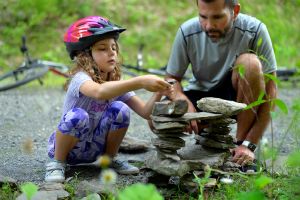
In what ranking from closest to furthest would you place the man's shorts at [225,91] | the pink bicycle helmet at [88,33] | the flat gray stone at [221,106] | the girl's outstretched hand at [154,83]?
the girl's outstretched hand at [154,83] → the flat gray stone at [221,106] → the pink bicycle helmet at [88,33] → the man's shorts at [225,91]

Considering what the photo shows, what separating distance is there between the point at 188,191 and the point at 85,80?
3.26 ft

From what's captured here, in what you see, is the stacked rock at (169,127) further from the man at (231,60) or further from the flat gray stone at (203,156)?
the man at (231,60)

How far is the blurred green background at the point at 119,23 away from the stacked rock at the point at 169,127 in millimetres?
7149

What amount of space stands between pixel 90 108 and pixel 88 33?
52 centimetres

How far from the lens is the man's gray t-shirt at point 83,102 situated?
3676 mm

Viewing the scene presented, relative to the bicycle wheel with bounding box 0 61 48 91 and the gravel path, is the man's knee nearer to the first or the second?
the gravel path

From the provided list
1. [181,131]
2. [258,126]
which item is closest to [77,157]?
[181,131]

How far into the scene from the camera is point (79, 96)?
3.75 meters

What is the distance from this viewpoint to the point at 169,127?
3287mm

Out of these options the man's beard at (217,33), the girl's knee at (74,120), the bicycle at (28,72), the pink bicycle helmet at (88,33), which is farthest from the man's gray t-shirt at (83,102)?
the bicycle at (28,72)

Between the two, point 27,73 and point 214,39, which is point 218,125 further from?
point 27,73

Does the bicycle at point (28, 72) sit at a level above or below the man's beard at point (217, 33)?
below

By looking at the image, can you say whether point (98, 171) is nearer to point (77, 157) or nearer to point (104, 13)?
point (77, 157)

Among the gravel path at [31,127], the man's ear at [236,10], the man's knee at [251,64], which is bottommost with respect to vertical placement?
the gravel path at [31,127]
